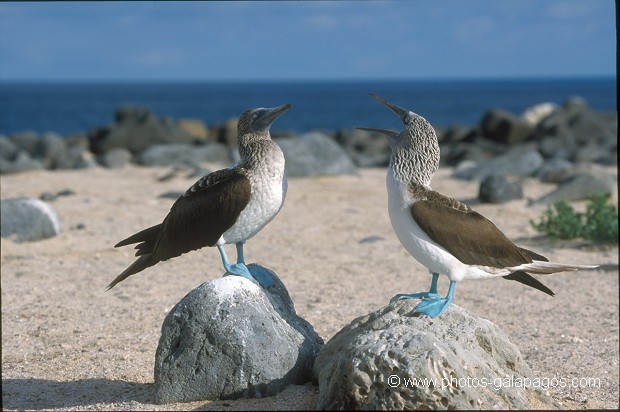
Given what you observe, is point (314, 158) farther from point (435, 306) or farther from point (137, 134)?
point (435, 306)

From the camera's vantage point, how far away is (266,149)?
5195mm

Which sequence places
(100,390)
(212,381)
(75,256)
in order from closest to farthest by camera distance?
(212,381), (100,390), (75,256)

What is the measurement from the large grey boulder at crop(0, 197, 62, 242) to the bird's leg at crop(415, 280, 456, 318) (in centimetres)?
709

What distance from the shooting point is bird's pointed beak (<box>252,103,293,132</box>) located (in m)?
5.20

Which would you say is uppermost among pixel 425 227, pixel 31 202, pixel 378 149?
pixel 425 227

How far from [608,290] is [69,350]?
5.51m

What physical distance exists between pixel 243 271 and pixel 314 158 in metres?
11.4

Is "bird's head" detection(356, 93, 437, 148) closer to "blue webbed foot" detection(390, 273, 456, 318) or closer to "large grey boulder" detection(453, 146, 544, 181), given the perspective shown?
"blue webbed foot" detection(390, 273, 456, 318)

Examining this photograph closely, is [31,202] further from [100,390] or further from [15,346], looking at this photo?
[100,390]

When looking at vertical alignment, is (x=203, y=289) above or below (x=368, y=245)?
above

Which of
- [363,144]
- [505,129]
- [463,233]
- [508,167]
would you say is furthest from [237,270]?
[505,129]

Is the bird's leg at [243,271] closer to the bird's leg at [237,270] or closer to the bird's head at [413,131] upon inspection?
the bird's leg at [237,270]

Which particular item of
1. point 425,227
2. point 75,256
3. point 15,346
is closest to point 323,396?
point 425,227

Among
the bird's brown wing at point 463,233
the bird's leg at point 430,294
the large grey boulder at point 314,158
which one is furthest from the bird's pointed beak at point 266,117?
the large grey boulder at point 314,158
